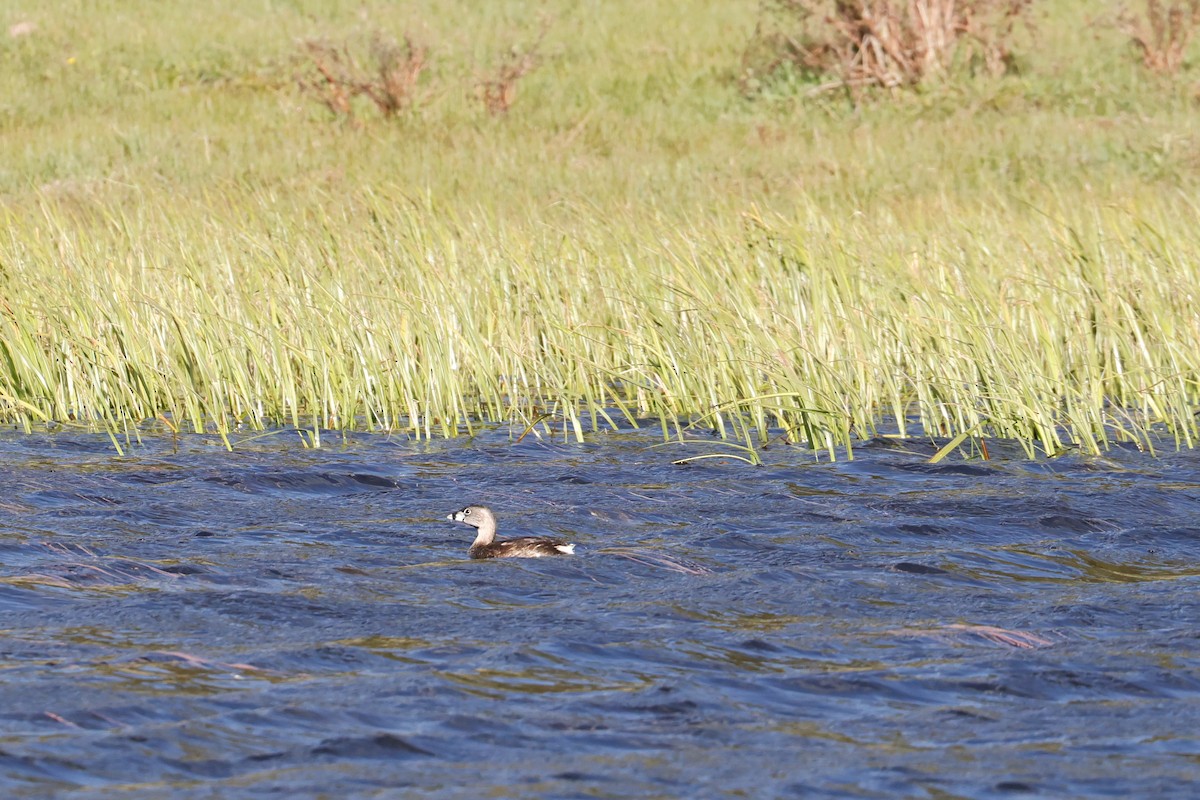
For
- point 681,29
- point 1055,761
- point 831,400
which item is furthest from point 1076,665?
point 681,29

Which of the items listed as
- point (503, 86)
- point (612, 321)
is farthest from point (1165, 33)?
point (612, 321)

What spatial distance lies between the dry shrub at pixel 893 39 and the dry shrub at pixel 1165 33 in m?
1.71

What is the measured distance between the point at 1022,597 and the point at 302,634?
2.45 meters

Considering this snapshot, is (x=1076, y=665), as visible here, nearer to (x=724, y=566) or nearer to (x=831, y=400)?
(x=724, y=566)

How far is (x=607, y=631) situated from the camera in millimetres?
4820

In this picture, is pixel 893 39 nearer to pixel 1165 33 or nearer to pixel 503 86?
pixel 1165 33

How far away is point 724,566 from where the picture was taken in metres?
5.70

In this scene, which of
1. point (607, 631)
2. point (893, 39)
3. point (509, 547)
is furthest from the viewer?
point (893, 39)

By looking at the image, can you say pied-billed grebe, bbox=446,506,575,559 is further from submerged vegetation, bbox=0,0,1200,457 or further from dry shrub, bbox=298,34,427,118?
dry shrub, bbox=298,34,427,118

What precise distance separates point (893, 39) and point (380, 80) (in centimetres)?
735

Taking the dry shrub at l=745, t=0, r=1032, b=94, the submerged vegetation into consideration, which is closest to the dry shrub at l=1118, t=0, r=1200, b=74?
the dry shrub at l=745, t=0, r=1032, b=94

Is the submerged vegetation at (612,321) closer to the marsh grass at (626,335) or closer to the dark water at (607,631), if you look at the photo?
the marsh grass at (626,335)

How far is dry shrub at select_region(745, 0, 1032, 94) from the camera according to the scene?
21.9 metres

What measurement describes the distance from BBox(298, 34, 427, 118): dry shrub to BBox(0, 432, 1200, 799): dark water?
14.1 m
